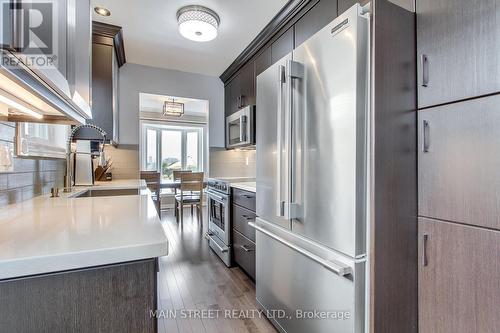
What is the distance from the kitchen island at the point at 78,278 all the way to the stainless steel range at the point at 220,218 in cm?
200

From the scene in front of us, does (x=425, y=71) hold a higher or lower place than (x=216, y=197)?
higher

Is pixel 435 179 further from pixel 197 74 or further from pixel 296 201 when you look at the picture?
pixel 197 74

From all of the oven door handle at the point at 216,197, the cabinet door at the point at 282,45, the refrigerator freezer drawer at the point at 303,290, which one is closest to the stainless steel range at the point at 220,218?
the oven door handle at the point at 216,197

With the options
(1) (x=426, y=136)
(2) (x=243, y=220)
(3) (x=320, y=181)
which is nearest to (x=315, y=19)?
(1) (x=426, y=136)

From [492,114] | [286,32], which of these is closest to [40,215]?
[492,114]

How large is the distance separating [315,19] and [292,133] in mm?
1067

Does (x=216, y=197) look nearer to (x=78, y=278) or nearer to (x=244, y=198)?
(x=244, y=198)

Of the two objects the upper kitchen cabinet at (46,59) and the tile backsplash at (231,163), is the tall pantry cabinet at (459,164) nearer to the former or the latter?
the upper kitchen cabinet at (46,59)

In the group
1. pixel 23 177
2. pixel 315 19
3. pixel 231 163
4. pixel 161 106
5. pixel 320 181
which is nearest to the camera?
pixel 320 181

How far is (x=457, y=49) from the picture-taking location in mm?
1065

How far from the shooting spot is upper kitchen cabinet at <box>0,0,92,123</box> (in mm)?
478

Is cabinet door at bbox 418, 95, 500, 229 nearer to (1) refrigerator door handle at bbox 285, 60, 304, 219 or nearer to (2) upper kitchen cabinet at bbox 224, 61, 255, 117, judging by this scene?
(1) refrigerator door handle at bbox 285, 60, 304, 219

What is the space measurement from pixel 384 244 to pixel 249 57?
2612 mm

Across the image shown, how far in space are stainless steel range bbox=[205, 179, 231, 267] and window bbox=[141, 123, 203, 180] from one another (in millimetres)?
3736
